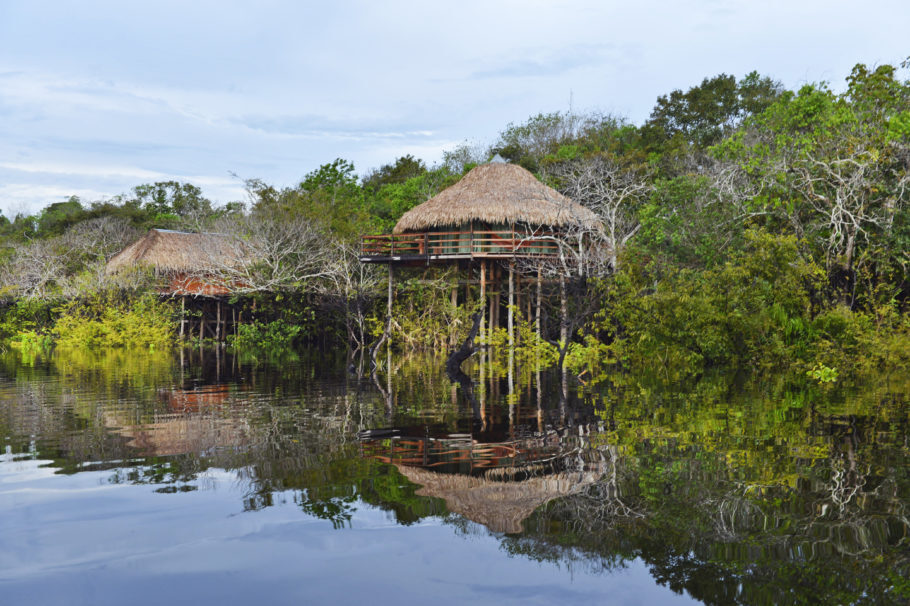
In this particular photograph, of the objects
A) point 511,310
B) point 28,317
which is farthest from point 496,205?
point 28,317

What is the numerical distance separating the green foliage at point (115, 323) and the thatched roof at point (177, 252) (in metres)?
1.52

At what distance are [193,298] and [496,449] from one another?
27.3 m

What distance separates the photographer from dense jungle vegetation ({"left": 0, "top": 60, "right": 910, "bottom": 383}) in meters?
15.2

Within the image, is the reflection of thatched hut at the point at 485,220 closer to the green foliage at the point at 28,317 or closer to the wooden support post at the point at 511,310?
the wooden support post at the point at 511,310

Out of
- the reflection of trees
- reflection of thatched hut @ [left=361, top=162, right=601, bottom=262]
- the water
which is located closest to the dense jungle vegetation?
reflection of thatched hut @ [left=361, top=162, right=601, bottom=262]

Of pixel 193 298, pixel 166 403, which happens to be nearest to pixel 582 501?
pixel 166 403

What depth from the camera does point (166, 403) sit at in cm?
1196

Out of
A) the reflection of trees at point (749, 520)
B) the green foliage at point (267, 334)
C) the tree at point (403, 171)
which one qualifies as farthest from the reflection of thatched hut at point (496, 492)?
the tree at point (403, 171)

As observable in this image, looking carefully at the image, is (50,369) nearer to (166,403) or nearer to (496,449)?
(166,403)

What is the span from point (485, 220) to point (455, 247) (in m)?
1.34

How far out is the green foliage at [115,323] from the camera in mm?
29109

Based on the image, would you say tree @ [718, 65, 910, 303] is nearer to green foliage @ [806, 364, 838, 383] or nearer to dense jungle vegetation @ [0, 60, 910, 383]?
dense jungle vegetation @ [0, 60, 910, 383]

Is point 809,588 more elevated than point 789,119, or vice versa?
point 789,119

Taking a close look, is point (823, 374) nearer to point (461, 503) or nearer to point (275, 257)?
point (461, 503)
